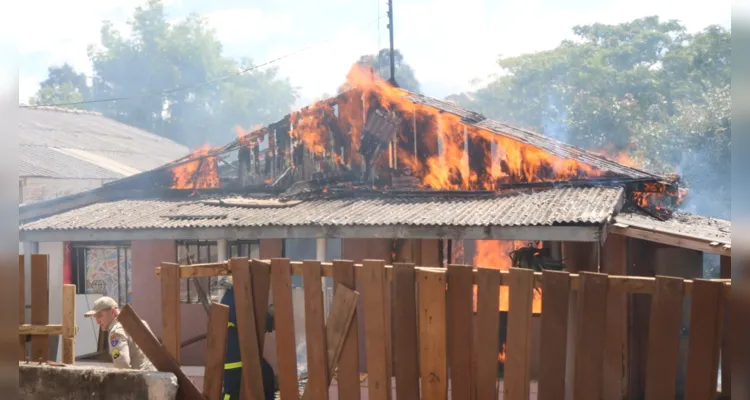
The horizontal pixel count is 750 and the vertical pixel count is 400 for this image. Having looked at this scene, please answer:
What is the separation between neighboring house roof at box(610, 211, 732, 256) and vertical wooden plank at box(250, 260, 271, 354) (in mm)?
5556

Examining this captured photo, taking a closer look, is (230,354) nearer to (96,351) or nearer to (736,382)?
(736,382)

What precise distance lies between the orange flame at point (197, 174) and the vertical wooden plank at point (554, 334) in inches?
477

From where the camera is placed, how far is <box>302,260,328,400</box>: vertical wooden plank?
18.1ft

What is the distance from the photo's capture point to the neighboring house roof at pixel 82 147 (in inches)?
1005

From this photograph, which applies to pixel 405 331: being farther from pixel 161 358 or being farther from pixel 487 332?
pixel 161 358

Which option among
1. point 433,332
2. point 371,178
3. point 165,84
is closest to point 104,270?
point 371,178

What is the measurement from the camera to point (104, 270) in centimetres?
1441

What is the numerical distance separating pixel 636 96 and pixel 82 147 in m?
23.8

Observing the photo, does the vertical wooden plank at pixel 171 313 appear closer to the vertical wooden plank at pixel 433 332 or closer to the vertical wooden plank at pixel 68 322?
the vertical wooden plank at pixel 433 332

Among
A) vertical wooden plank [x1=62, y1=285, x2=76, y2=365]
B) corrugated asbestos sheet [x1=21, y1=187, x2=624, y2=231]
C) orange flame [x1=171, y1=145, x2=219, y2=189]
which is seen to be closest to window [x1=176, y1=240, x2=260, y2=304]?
corrugated asbestos sheet [x1=21, y1=187, x2=624, y2=231]

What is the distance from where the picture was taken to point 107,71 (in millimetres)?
53219

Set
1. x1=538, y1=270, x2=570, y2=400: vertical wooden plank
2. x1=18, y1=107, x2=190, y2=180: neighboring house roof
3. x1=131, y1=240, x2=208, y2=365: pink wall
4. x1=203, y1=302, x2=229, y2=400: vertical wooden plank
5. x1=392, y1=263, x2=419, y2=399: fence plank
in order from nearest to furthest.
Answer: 1. x1=538, y1=270, x2=570, y2=400: vertical wooden plank
2. x1=392, y1=263, x2=419, y2=399: fence plank
3. x1=203, y1=302, x2=229, y2=400: vertical wooden plank
4. x1=131, y1=240, x2=208, y2=365: pink wall
5. x1=18, y1=107, x2=190, y2=180: neighboring house roof

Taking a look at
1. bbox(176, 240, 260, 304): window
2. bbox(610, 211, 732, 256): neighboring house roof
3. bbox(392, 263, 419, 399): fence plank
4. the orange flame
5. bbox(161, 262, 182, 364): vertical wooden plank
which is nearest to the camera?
bbox(392, 263, 419, 399): fence plank

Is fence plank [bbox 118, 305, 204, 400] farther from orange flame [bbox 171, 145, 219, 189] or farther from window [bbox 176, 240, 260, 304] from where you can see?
orange flame [bbox 171, 145, 219, 189]
